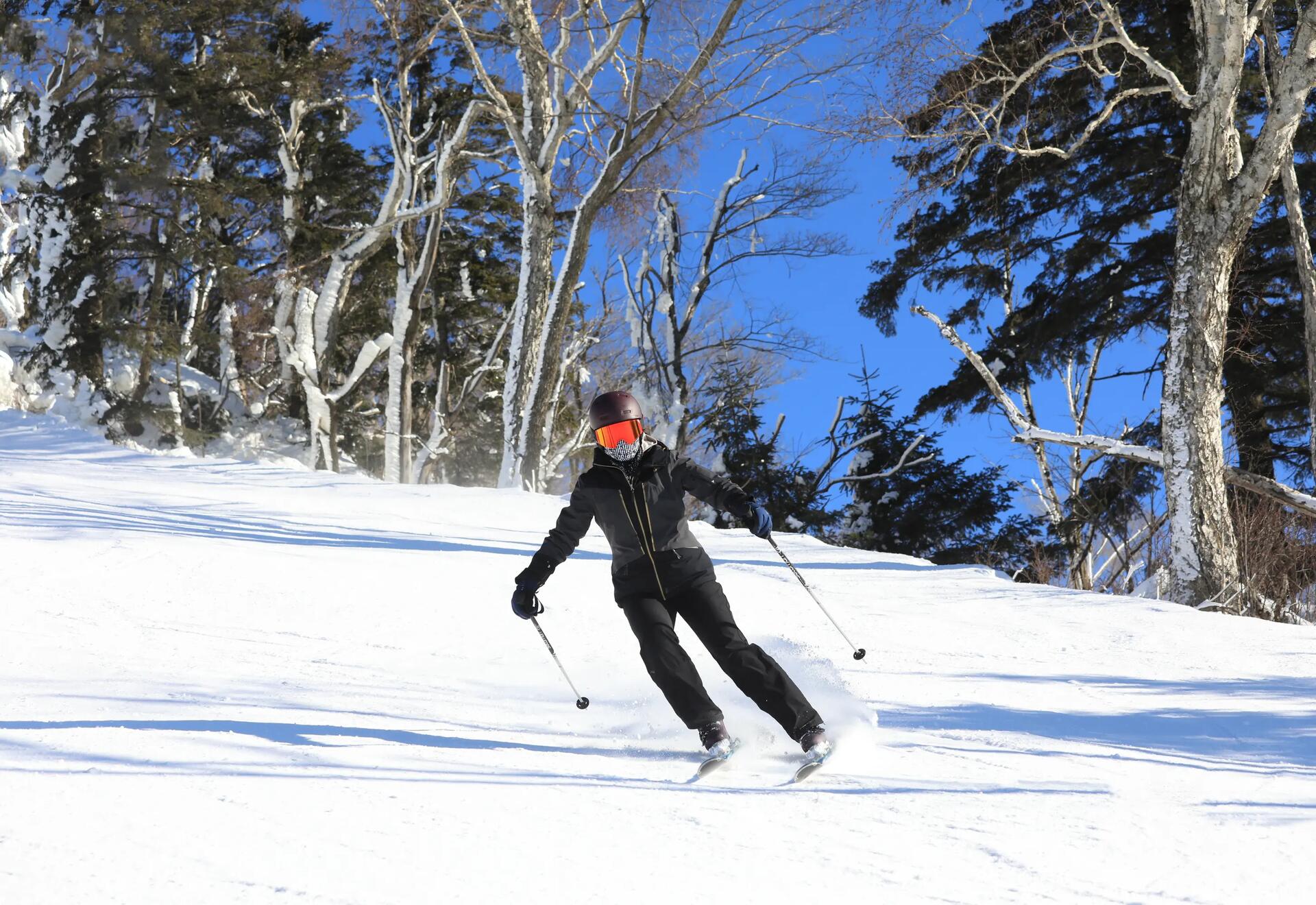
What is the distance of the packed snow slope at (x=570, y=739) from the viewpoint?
2494 millimetres

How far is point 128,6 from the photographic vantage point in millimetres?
18922

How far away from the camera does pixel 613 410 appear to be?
3.98 metres

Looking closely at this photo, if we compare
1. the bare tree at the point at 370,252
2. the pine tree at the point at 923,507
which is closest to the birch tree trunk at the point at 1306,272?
the pine tree at the point at 923,507

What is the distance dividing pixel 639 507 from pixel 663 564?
0.81ft

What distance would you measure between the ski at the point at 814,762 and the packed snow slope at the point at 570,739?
82 mm

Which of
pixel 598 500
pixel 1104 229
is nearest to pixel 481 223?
pixel 1104 229

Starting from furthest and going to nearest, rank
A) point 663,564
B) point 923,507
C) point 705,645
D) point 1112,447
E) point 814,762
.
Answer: point 923,507
point 1112,447
point 663,564
point 705,645
point 814,762

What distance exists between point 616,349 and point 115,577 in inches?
877

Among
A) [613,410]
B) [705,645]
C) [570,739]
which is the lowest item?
[570,739]

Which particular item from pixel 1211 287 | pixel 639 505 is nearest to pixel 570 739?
pixel 639 505

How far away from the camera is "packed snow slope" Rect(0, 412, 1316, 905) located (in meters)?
2.49

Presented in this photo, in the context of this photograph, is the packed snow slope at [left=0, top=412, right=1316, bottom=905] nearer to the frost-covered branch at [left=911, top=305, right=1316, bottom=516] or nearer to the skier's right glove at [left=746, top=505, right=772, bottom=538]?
the skier's right glove at [left=746, top=505, right=772, bottom=538]

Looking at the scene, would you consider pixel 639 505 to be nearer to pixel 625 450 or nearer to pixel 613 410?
pixel 625 450

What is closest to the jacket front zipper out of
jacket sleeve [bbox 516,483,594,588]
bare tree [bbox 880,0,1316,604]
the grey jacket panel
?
the grey jacket panel
